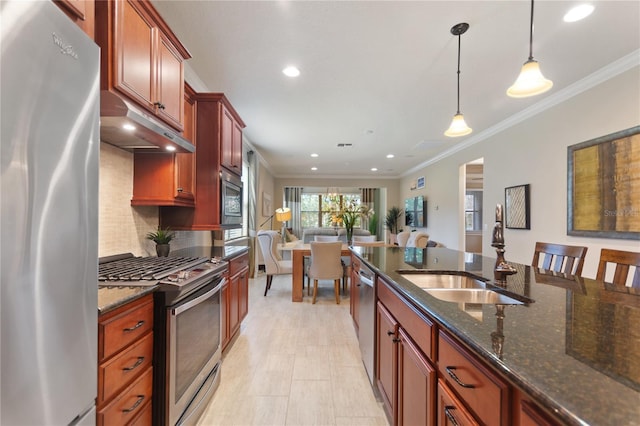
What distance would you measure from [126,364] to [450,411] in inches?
49.4

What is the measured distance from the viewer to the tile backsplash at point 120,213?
A: 175 cm

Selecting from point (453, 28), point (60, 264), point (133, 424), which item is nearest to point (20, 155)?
point (60, 264)

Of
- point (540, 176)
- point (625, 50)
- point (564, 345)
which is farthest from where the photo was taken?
point (540, 176)

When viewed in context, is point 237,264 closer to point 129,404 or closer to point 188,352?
point 188,352

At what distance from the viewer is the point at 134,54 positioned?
1437 millimetres

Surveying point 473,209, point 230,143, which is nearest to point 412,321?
point 230,143

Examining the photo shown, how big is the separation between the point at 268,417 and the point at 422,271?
1343 millimetres

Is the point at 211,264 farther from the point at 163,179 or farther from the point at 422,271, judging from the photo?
the point at 422,271

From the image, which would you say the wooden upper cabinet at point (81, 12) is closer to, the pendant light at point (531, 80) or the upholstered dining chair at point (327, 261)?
the pendant light at point (531, 80)

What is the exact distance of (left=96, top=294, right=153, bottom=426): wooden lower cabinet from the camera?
3.34 feet

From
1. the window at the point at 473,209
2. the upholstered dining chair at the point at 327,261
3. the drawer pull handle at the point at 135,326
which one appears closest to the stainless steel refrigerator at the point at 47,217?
the drawer pull handle at the point at 135,326

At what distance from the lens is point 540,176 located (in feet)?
11.7

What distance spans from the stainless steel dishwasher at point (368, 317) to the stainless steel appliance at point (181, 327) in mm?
1082

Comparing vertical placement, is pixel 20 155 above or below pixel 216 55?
below
